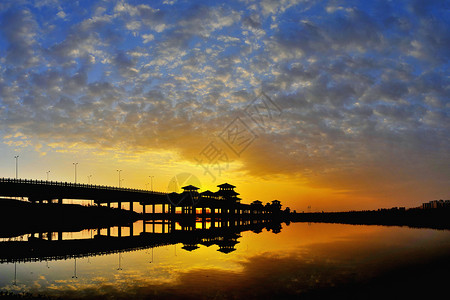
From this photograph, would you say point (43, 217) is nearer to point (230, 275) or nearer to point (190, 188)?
point (190, 188)

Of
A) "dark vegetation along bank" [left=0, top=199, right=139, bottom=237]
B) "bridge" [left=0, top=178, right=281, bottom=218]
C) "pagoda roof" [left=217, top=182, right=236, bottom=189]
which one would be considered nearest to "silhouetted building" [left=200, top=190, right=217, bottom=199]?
"bridge" [left=0, top=178, right=281, bottom=218]

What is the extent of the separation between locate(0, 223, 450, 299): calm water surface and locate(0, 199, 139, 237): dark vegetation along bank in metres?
51.0

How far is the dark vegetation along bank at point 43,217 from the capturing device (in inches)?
3404

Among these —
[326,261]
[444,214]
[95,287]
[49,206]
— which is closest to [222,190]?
[49,206]

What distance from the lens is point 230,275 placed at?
2823 centimetres

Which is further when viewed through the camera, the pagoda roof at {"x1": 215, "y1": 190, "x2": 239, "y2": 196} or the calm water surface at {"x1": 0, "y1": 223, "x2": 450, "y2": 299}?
the pagoda roof at {"x1": 215, "y1": 190, "x2": 239, "y2": 196}

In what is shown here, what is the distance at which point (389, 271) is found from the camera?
30375 millimetres

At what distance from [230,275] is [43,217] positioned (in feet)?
282

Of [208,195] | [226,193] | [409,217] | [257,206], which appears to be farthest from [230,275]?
[257,206]

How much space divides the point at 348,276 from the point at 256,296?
1030 centimetres

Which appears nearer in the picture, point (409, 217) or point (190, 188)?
point (190, 188)

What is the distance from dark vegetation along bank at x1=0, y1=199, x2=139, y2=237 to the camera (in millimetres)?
86450

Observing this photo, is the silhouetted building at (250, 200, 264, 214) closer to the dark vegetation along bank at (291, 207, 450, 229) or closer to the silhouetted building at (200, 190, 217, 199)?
the silhouetted building at (200, 190, 217, 199)

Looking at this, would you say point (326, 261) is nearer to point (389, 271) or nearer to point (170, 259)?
point (389, 271)
